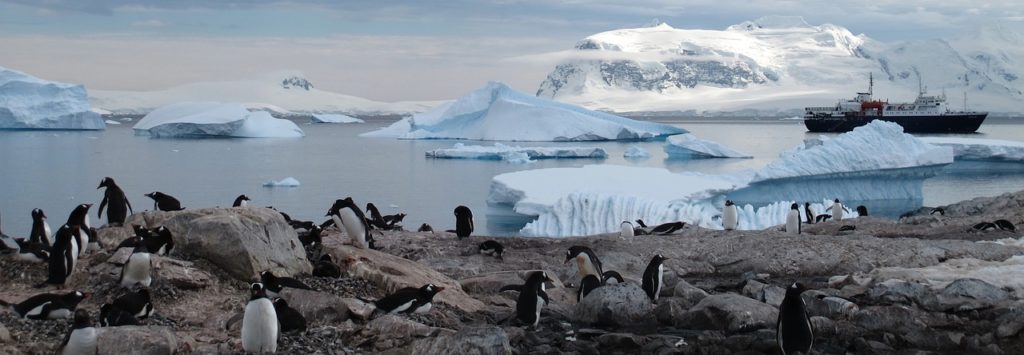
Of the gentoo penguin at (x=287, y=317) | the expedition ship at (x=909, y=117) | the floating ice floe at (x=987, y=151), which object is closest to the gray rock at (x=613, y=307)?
the gentoo penguin at (x=287, y=317)

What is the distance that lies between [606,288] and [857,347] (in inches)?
63.8

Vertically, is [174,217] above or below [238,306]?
above

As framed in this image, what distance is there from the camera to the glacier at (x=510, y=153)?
3391cm

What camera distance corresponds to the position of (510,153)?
111 ft

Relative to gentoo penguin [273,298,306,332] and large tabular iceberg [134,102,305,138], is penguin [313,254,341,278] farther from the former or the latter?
large tabular iceberg [134,102,305,138]

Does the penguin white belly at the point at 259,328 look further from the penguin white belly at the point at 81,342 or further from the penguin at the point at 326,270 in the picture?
the penguin at the point at 326,270

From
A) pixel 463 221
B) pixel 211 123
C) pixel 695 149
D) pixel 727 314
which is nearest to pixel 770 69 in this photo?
pixel 211 123

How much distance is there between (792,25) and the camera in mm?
185125

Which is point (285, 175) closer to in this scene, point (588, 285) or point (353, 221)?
point (353, 221)

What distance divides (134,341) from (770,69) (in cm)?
16363

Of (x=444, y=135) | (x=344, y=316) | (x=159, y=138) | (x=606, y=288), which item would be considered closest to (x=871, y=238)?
(x=606, y=288)

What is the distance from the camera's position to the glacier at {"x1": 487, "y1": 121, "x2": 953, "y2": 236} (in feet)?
51.4

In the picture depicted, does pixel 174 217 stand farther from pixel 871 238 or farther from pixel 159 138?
pixel 159 138

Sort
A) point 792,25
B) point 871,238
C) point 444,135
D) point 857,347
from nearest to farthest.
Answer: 1. point 857,347
2. point 871,238
3. point 444,135
4. point 792,25
